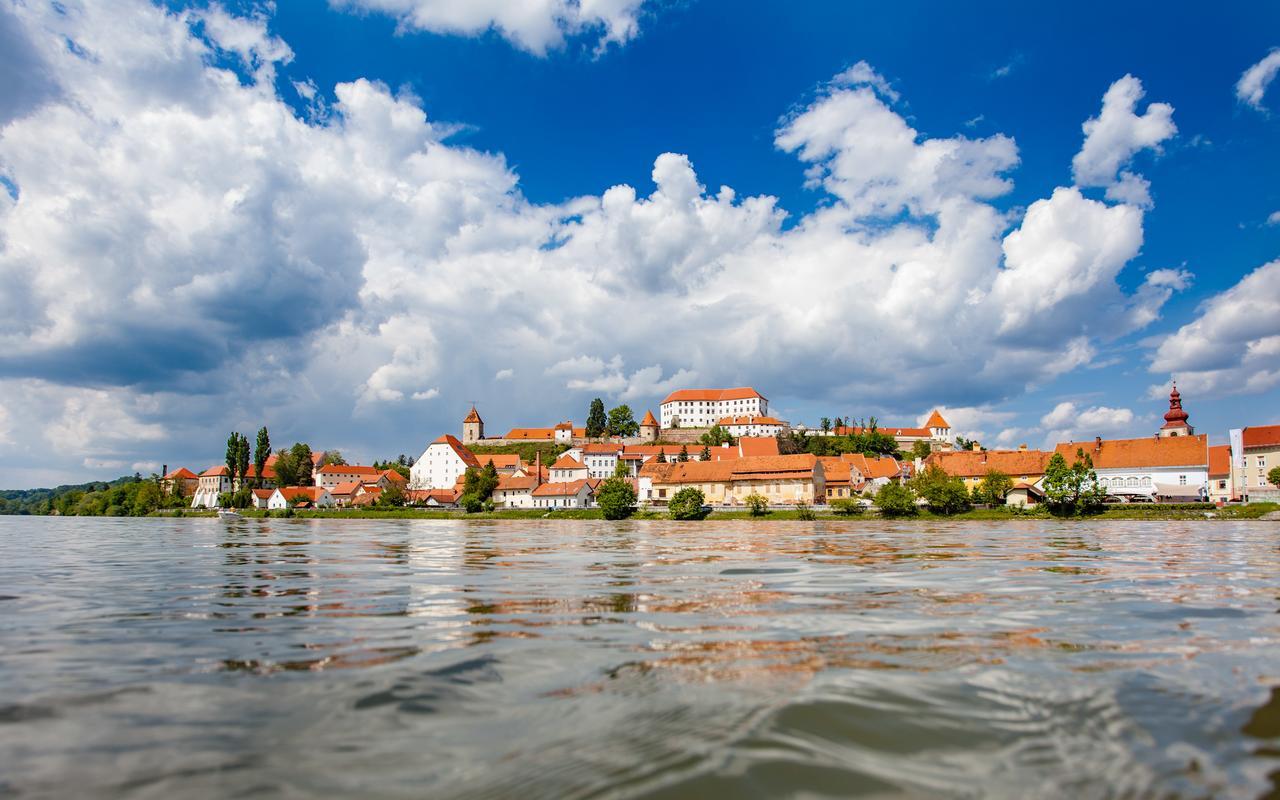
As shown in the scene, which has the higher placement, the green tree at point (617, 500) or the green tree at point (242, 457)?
the green tree at point (242, 457)

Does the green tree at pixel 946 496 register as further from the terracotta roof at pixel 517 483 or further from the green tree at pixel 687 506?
the terracotta roof at pixel 517 483

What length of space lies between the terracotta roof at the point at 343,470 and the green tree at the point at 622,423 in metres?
60.5

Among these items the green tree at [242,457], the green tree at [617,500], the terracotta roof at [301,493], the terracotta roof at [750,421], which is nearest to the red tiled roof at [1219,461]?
the green tree at [617,500]

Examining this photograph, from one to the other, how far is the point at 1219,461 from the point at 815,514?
51740 millimetres

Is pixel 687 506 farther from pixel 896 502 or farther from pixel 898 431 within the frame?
pixel 898 431

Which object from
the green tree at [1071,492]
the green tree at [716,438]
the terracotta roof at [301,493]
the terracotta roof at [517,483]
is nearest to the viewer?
the green tree at [1071,492]

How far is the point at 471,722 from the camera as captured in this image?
529cm

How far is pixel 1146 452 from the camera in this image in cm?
8919

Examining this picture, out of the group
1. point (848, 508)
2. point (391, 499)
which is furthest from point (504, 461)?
point (848, 508)

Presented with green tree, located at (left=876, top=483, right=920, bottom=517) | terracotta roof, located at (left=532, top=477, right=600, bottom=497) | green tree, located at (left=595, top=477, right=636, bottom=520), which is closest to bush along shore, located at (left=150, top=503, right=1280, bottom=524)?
green tree, located at (left=876, top=483, right=920, bottom=517)

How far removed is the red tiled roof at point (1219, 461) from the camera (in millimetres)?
85500

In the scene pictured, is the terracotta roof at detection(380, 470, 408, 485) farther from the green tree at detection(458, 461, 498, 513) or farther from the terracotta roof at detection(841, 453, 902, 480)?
the terracotta roof at detection(841, 453, 902, 480)

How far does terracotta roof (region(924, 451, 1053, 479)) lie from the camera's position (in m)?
93.8

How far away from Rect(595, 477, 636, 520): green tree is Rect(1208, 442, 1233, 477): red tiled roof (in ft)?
230
